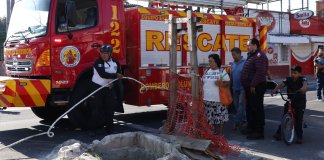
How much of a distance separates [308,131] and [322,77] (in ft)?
16.5

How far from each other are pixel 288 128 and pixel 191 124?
183 cm

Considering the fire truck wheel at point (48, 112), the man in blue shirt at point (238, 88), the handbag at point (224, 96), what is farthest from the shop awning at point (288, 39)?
the handbag at point (224, 96)

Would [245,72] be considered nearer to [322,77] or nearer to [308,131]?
[308,131]

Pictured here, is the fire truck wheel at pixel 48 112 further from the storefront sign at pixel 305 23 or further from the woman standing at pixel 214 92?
the storefront sign at pixel 305 23

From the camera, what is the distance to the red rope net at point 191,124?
6246mm

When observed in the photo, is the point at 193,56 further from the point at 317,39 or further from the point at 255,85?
the point at 317,39

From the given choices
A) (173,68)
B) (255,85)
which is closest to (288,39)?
(255,85)

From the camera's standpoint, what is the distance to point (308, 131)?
8195 millimetres

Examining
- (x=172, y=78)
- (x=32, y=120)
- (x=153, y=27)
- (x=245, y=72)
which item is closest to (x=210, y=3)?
(x=153, y=27)

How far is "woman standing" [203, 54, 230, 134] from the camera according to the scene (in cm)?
685

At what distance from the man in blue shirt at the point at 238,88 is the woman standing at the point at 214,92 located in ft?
4.07

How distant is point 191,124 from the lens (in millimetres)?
6355

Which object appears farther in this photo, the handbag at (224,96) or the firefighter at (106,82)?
the firefighter at (106,82)

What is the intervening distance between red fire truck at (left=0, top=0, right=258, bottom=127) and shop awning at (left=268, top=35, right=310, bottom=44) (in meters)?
14.8
